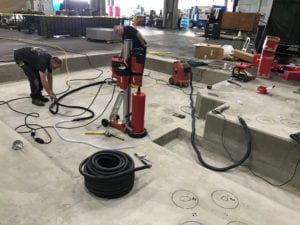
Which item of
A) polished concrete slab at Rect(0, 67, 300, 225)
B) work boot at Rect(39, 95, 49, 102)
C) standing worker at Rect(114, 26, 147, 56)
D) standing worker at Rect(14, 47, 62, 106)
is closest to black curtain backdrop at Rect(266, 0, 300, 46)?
standing worker at Rect(114, 26, 147, 56)

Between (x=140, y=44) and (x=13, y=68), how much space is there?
2799 mm

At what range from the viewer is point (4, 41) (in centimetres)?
773

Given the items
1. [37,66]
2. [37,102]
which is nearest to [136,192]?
[37,66]

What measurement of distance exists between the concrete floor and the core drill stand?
151 mm

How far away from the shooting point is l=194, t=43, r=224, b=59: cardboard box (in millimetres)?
6816

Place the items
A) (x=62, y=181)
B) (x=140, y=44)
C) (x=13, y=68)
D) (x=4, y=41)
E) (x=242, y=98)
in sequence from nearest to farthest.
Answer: (x=62, y=181) → (x=242, y=98) → (x=140, y=44) → (x=13, y=68) → (x=4, y=41)

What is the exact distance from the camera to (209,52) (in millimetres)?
6930

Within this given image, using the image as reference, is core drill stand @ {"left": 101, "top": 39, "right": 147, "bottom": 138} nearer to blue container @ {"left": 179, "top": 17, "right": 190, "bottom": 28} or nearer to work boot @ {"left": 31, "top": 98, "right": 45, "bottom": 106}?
work boot @ {"left": 31, "top": 98, "right": 45, "bottom": 106}

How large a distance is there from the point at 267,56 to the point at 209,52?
82.0 inches

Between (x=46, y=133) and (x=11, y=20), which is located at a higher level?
(x=11, y=20)

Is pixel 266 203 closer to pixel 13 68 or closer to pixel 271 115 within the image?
pixel 271 115

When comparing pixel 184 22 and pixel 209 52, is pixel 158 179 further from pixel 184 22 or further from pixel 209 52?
pixel 184 22

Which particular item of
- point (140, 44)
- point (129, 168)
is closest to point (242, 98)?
point (140, 44)

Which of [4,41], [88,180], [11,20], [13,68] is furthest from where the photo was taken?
[11,20]
